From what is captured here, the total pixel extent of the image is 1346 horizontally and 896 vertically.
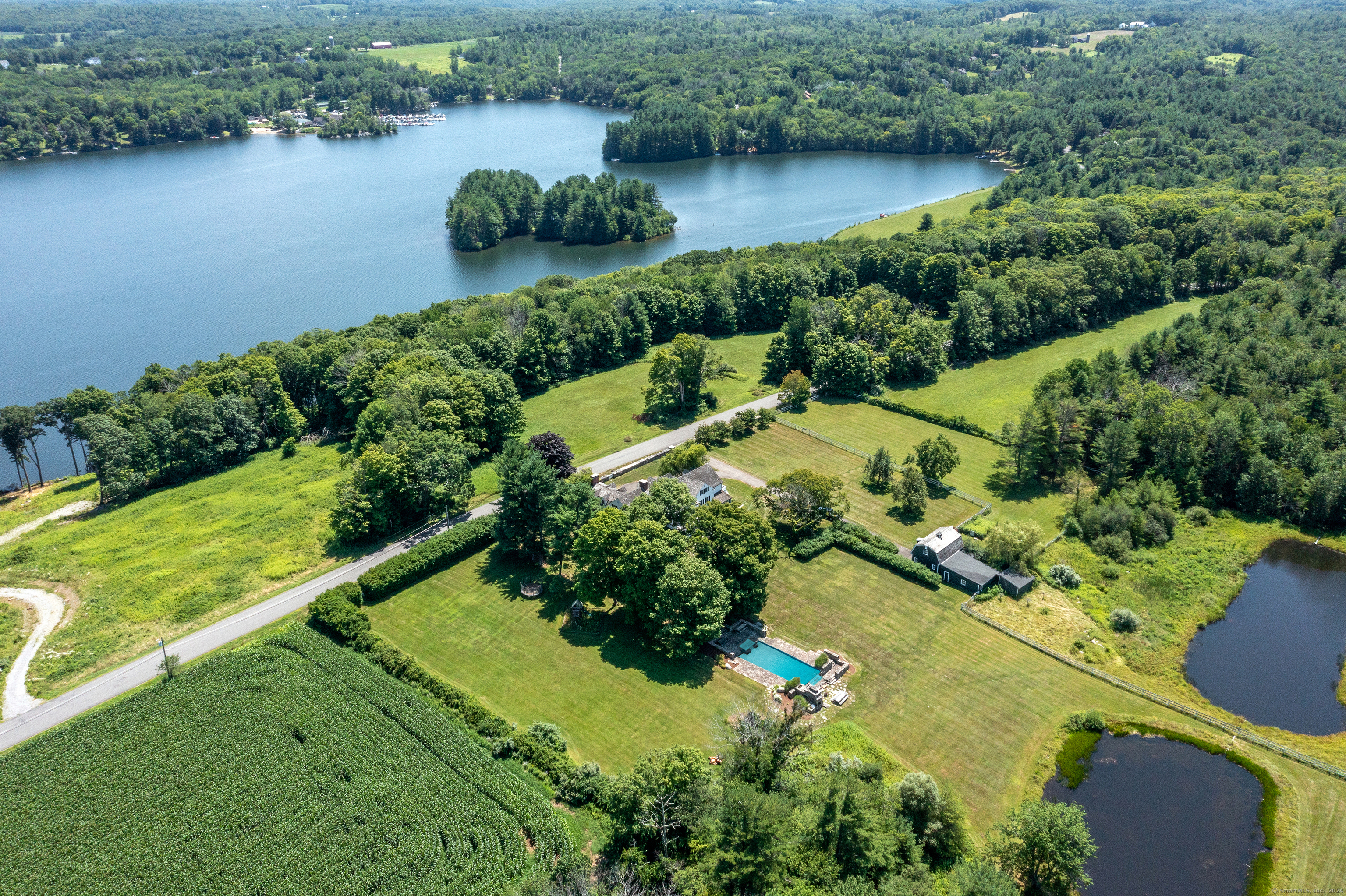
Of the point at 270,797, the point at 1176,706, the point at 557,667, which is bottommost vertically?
the point at 1176,706

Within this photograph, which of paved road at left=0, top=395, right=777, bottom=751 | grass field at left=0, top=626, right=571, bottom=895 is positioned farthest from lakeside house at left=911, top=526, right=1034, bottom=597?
paved road at left=0, top=395, right=777, bottom=751

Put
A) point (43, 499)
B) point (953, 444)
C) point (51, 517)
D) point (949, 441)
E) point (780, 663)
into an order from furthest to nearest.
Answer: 1. point (949, 441)
2. point (953, 444)
3. point (43, 499)
4. point (51, 517)
5. point (780, 663)

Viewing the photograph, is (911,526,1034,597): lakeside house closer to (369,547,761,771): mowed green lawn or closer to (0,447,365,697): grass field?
(369,547,761,771): mowed green lawn

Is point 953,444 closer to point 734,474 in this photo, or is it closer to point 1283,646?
point 734,474

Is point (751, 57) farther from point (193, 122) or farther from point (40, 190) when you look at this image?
point (40, 190)

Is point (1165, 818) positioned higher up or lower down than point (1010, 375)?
lower down

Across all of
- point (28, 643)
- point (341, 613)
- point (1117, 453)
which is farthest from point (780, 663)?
point (28, 643)

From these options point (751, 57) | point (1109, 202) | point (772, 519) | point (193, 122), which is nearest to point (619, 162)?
point (751, 57)
